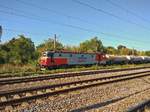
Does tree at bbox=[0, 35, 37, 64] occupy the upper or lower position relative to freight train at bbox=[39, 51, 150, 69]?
upper

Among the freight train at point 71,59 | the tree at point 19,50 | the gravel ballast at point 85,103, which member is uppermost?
the tree at point 19,50

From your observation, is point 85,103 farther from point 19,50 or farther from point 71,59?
point 19,50

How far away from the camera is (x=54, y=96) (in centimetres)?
1302

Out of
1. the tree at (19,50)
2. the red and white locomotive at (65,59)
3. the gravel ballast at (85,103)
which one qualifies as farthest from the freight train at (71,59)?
the gravel ballast at (85,103)

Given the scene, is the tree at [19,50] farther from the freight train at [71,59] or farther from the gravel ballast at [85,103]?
the gravel ballast at [85,103]

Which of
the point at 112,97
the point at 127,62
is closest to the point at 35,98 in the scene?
the point at 112,97

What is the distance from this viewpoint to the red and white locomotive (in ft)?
117

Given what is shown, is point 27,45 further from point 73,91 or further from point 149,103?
point 149,103

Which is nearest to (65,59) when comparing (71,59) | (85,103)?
(71,59)

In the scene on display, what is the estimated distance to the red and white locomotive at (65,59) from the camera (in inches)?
1409

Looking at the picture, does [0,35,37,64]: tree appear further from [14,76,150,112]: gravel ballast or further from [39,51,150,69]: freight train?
[14,76,150,112]: gravel ballast

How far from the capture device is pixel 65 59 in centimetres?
3856

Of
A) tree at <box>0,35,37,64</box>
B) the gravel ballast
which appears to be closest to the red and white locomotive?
tree at <box>0,35,37,64</box>

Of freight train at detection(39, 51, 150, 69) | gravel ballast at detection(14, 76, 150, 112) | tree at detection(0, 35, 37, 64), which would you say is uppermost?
tree at detection(0, 35, 37, 64)
